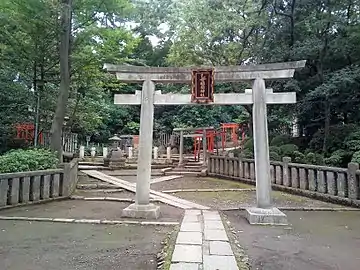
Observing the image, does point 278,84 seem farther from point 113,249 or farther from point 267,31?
point 113,249

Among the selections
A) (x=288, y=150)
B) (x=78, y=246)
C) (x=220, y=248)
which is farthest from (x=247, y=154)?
(x=78, y=246)

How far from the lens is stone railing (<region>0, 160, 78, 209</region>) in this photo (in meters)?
7.56

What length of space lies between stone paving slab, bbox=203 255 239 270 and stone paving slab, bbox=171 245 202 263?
0.11 metres

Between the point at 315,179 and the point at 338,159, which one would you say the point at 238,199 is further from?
the point at 338,159

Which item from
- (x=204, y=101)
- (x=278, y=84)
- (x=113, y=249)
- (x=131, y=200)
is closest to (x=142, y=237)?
(x=113, y=249)

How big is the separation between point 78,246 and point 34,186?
169 inches

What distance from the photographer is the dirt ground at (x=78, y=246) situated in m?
3.94

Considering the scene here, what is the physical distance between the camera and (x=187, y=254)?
409 centimetres

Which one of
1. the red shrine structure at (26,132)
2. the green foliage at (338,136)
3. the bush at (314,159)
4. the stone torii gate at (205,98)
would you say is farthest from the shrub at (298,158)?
the red shrine structure at (26,132)

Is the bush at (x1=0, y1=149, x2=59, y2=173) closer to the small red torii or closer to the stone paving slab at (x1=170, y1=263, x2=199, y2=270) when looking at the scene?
the stone paving slab at (x1=170, y1=263, x2=199, y2=270)

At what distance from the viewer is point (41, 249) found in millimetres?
4559

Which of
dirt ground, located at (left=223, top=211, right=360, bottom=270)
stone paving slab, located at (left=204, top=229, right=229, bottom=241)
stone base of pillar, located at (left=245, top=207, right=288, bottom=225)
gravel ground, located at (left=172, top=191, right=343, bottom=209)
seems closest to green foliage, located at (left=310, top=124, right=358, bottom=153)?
gravel ground, located at (left=172, top=191, right=343, bottom=209)

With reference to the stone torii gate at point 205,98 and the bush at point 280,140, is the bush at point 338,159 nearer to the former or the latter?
the bush at point 280,140

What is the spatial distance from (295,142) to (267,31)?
5.05 meters
